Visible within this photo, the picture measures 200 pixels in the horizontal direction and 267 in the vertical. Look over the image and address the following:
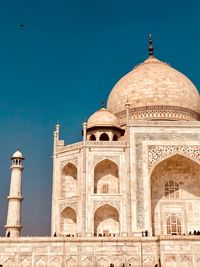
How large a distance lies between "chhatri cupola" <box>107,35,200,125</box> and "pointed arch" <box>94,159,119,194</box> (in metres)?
3.49

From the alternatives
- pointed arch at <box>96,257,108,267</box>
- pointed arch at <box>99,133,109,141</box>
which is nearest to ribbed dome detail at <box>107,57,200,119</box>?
pointed arch at <box>99,133,109,141</box>

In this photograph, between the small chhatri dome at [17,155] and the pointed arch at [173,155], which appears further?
the small chhatri dome at [17,155]

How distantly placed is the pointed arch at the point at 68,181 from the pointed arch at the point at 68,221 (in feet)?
2.33

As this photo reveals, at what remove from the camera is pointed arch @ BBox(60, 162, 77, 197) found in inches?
751

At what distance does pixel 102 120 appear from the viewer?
20484 millimetres

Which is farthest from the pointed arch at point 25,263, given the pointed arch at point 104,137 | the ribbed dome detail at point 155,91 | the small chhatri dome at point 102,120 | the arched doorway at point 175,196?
the ribbed dome detail at point 155,91

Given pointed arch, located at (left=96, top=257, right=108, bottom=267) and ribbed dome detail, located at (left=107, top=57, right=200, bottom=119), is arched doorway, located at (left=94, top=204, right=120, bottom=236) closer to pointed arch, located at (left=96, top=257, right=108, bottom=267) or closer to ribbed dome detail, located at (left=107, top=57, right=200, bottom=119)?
pointed arch, located at (left=96, top=257, right=108, bottom=267)

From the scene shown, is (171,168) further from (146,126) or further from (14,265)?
(14,265)

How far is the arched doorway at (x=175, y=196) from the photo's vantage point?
18.5m

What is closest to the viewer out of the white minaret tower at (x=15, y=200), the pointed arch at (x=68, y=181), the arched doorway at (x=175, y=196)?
the arched doorway at (x=175, y=196)

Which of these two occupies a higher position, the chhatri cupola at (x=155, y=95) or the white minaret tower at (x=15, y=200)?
the chhatri cupola at (x=155, y=95)

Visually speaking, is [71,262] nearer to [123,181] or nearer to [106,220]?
[106,220]

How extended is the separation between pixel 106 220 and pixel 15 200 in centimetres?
406

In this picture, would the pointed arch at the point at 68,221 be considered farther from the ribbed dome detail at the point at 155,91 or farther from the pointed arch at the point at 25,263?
the ribbed dome detail at the point at 155,91
